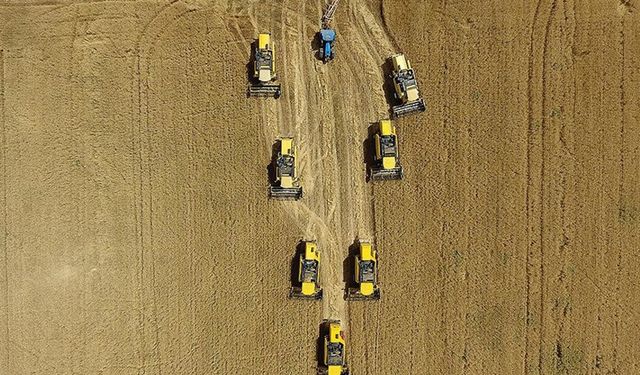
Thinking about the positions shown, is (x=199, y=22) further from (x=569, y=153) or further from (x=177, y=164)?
(x=569, y=153)

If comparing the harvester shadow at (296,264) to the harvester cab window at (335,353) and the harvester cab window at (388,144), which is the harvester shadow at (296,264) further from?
the harvester cab window at (388,144)

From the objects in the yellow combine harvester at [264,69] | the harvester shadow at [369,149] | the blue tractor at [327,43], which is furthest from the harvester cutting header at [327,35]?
the harvester shadow at [369,149]

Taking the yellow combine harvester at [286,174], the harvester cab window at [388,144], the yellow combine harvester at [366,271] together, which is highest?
the harvester cab window at [388,144]

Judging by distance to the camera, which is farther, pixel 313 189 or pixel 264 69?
pixel 313 189

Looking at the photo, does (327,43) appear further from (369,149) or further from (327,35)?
(369,149)

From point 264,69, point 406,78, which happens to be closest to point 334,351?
point 406,78

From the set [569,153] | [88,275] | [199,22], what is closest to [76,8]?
[199,22]

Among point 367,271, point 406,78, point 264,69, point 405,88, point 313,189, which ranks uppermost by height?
point 264,69
